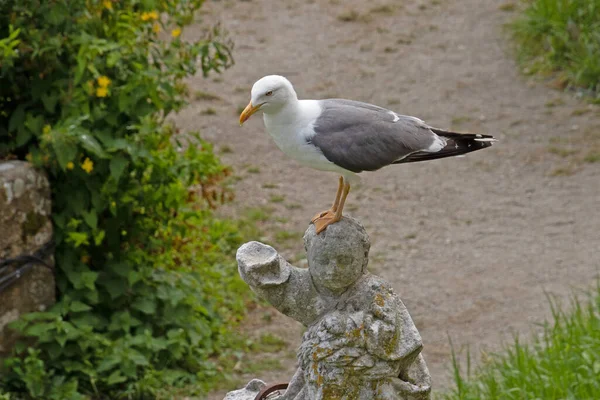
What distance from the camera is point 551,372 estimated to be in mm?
4781

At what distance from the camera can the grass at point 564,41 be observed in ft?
30.8

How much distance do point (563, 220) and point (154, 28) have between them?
12.0ft

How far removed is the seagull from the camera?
2.99m

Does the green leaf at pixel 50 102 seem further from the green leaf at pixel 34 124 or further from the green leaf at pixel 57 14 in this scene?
the green leaf at pixel 57 14

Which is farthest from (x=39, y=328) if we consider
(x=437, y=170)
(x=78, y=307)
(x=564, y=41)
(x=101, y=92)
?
(x=564, y=41)

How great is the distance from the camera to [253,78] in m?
10.0

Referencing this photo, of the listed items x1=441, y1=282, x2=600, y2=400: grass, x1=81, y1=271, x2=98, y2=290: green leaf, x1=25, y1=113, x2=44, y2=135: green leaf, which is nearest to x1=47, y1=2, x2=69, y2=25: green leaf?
x1=25, y1=113, x2=44, y2=135: green leaf

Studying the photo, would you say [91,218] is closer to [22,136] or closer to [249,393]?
[22,136]

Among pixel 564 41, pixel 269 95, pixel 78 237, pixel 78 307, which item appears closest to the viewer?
pixel 269 95

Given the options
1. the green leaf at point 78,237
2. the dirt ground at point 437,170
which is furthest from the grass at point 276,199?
the green leaf at point 78,237

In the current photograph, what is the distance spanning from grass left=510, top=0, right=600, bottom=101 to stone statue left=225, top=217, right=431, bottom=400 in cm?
689

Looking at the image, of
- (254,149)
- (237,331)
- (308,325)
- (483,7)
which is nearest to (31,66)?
(237,331)

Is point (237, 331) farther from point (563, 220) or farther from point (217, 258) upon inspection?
point (563, 220)

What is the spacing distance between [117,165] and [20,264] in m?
0.76
